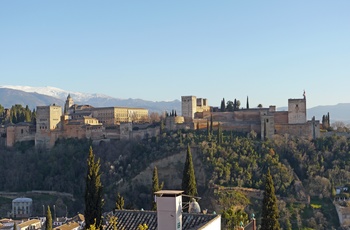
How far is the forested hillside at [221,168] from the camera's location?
39.8 m

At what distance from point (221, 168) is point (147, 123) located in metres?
15.8

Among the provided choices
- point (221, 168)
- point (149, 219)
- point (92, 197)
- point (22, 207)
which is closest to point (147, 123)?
point (221, 168)

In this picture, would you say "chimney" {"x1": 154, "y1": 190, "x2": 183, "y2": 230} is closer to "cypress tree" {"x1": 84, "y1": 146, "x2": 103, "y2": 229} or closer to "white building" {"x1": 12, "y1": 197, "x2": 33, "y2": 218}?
"cypress tree" {"x1": 84, "y1": 146, "x2": 103, "y2": 229}

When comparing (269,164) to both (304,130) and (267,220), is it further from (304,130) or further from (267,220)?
(267,220)

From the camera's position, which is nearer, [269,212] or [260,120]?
[269,212]

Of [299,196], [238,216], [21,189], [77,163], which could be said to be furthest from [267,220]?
[21,189]

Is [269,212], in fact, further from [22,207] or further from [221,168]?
[22,207]

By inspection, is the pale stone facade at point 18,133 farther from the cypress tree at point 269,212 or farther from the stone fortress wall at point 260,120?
the cypress tree at point 269,212

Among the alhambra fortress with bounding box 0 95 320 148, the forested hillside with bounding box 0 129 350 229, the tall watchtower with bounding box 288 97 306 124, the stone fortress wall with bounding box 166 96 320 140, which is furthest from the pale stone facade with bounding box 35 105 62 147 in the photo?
the tall watchtower with bounding box 288 97 306 124

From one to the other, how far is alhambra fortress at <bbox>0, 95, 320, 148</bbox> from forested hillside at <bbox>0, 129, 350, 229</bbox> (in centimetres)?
134

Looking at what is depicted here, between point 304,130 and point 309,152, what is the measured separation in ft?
10.8

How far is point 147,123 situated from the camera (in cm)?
5672

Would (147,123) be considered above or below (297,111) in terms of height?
below

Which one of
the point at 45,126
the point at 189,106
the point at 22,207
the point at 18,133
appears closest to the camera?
the point at 22,207
